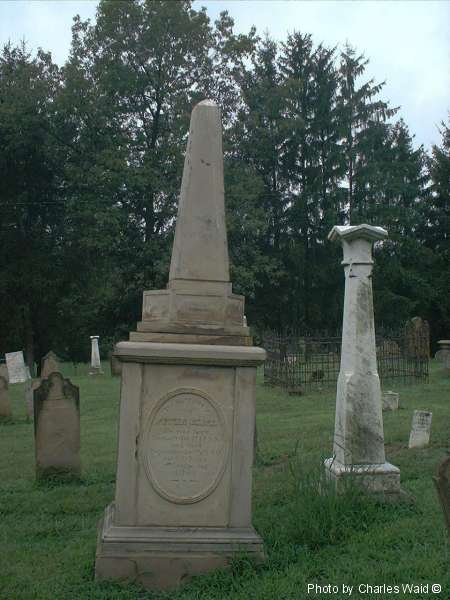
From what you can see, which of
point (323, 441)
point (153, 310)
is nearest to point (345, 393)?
point (153, 310)

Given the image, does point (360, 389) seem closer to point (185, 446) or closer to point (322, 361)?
point (185, 446)

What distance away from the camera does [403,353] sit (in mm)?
18281

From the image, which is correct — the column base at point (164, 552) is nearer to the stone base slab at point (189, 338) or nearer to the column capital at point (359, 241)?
the stone base slab at point (189, 338)

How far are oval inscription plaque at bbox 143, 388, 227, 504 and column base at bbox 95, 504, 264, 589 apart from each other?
26 cm

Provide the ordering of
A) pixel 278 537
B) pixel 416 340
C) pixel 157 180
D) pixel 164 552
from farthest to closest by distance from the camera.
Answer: pixel 157 180 → pixel 416 340 → pixel 278 537 → pixel 164 552

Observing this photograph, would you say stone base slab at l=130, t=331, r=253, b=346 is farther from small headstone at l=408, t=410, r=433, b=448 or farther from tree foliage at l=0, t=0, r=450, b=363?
tree foliage at l=0, t=0, r=450, b=363

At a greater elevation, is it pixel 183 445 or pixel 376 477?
pixel 183 445

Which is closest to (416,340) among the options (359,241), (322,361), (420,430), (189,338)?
(322,361)

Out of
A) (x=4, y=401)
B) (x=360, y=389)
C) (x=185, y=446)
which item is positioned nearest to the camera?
(x=185, y=446)

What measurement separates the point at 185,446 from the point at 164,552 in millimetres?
708

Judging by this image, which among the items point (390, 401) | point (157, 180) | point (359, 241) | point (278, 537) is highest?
point (157, 180)

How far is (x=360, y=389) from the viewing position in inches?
231

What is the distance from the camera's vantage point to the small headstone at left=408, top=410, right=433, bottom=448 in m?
8.32

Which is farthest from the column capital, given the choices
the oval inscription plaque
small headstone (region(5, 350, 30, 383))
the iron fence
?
small headstone (region(5, 350, 30, 383))
